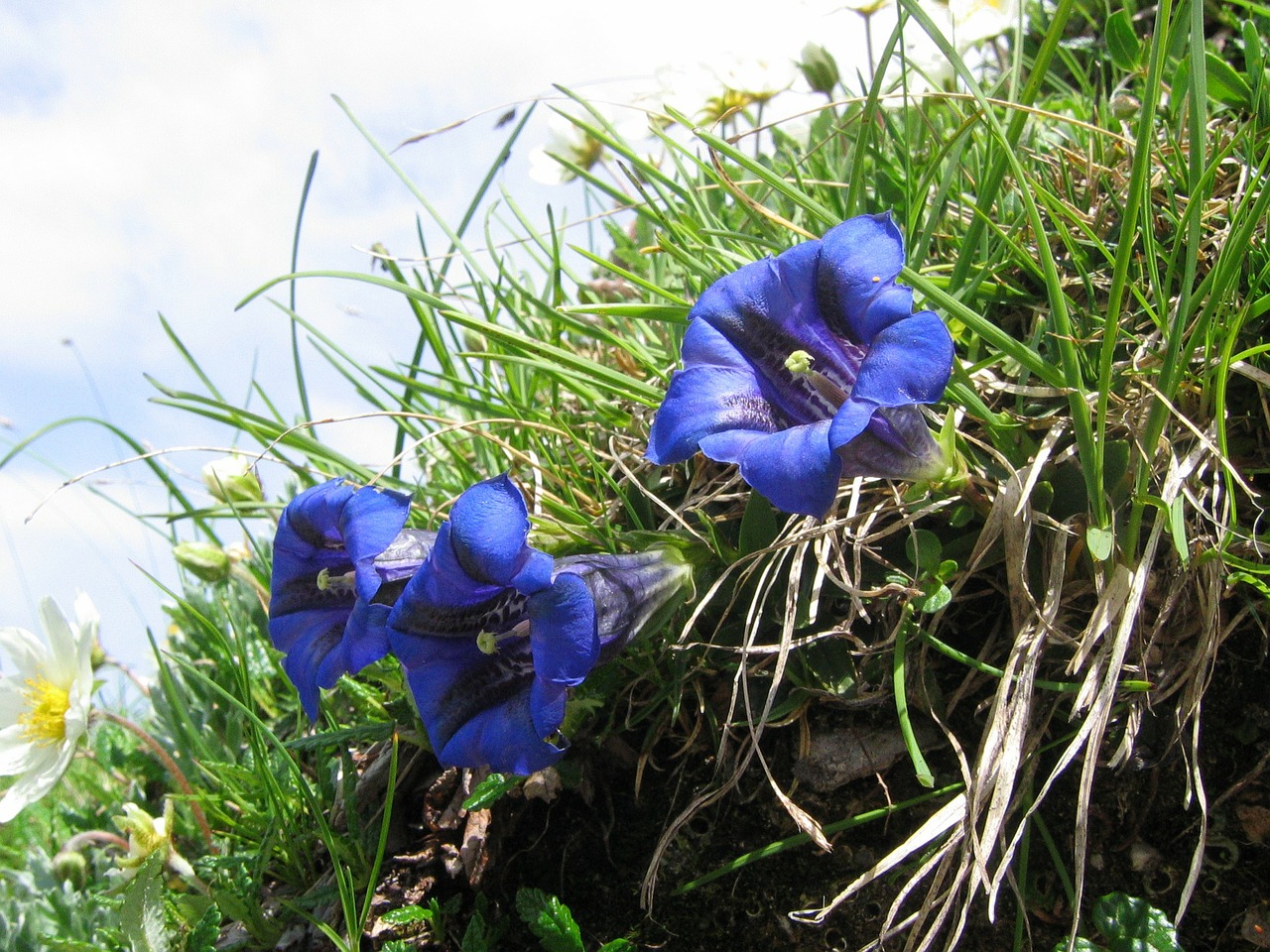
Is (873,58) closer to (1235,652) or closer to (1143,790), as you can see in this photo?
(1235,652)

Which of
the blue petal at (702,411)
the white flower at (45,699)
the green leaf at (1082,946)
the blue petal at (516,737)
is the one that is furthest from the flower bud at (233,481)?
the green leaf at (1082,946)

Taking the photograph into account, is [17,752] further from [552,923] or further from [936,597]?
[936,597]

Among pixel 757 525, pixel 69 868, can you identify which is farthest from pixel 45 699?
pixel 757 525

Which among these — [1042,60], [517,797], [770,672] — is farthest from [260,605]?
[1042,60]

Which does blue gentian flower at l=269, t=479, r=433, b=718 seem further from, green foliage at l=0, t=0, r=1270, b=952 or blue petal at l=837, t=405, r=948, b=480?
blue petal at l=837, t=405, r=948, b=480

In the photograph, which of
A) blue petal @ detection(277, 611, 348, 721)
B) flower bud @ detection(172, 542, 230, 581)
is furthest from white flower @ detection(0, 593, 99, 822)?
blue petal @ detection(277, 611, 348, 721)
